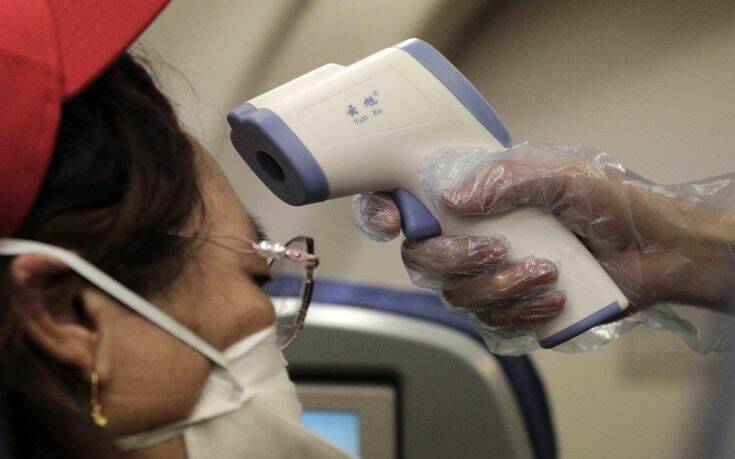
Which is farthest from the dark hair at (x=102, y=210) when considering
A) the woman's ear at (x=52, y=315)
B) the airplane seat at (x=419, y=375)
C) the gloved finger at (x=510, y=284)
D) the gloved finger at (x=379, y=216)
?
the airplane seat at (x=419, y=375)

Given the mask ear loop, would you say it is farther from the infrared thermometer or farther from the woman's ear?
the infrared thermometer

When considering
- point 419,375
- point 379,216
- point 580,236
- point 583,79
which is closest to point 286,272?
point 379,216

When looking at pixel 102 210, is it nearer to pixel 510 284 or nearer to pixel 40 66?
pixel 40 66

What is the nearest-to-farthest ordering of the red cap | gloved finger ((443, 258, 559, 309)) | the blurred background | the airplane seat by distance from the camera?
the red cap < gloved finger ((443, 258, 559, 309)) < the airplane seat < the blurred background

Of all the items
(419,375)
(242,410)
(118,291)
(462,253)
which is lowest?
(419,375)

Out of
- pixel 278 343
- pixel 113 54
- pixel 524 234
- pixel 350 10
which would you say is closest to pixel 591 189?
pixel 524 234

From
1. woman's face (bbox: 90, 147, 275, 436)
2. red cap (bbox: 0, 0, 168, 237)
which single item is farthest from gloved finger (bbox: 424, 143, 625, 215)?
red cap (bbox: 0, 0, 168, 237)

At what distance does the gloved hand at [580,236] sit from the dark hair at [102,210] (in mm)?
288

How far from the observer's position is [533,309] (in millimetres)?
1073

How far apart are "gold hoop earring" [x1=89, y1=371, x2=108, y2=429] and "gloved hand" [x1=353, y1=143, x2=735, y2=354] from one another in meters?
0.39

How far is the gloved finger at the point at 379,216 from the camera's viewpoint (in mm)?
1095

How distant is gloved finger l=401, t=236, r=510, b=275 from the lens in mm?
1062

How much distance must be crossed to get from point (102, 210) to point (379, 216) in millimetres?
357

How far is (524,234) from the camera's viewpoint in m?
1.08
